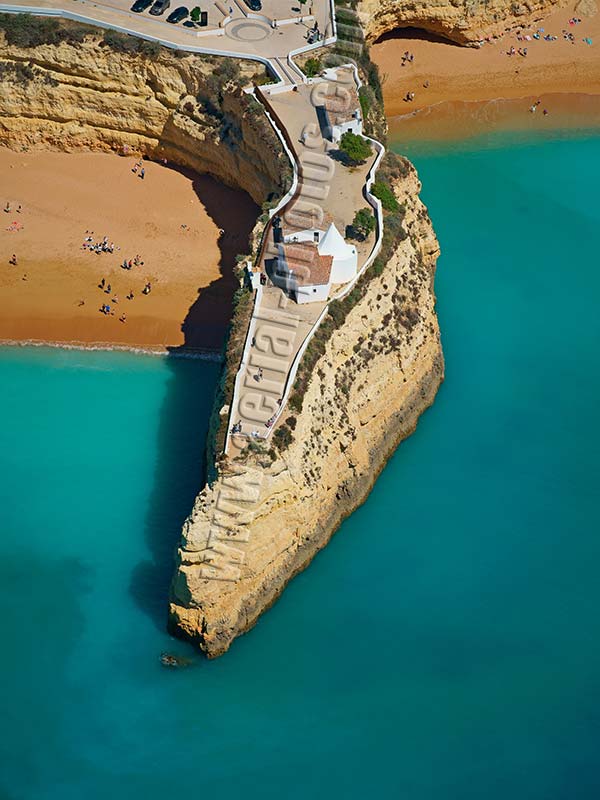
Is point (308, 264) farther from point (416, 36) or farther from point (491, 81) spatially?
point (416, 36)

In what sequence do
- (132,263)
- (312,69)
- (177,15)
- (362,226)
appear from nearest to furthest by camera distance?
(362,226) < (132,263) < (312,69) < (177,15)

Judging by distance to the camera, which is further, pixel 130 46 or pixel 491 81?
pixel 491 81

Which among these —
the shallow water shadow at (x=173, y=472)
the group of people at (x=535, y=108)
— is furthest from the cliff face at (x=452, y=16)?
the shallow water shadow at (x=173, y=472)

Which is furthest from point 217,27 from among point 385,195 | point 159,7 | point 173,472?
point 173,472

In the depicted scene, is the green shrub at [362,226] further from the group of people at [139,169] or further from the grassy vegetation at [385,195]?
the group of people at [139,169]

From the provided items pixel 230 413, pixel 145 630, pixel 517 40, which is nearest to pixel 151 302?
pixel 230 413

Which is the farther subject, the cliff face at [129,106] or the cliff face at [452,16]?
the cliff face at [452,16]

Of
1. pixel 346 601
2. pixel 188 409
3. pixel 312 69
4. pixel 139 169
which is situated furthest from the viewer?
pixel 139 169
